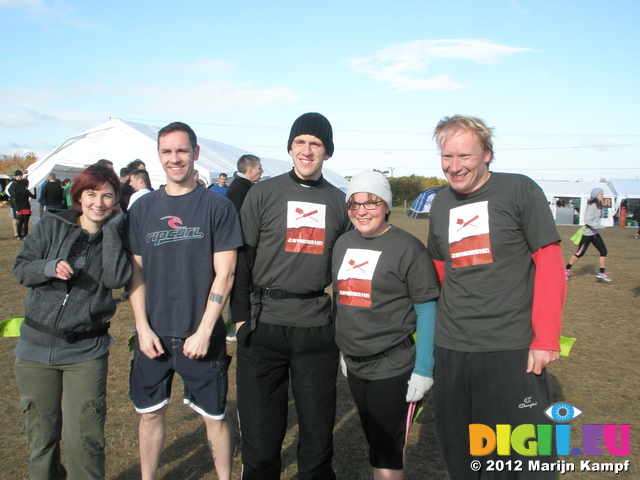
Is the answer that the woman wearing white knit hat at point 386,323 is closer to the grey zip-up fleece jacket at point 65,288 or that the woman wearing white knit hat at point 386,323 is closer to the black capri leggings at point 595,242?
the grey zip-up fleece jacket at point 65,288

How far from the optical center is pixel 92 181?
2.50 m

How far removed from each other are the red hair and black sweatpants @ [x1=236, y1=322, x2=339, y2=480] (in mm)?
1096

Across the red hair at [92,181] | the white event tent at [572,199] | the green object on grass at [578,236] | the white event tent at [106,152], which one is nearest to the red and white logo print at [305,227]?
the red hair at [92,181]

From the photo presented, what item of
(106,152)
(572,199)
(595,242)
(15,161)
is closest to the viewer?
(595,242)

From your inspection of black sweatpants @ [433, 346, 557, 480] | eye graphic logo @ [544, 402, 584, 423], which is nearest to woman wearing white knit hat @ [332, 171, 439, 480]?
black sweatpants @ [433, 346, 557, 480]

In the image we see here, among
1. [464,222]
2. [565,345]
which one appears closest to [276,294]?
[464,222]

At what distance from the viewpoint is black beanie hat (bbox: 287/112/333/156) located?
8.53ft

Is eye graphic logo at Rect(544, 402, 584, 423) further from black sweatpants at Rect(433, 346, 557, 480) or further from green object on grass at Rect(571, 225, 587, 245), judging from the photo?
green object on grass at Rect(571, 225, 587, 245)

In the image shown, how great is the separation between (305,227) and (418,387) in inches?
40.5

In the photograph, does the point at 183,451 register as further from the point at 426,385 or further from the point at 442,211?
the point at 442,211

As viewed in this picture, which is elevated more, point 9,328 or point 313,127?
point 313,127

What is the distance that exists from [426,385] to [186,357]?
1.28 metres

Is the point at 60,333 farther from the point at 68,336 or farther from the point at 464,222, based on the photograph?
the point at 464,222

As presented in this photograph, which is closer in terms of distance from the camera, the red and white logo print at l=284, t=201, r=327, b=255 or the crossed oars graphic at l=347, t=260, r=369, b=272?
the crossed oars graphic at l=347, t=260, r=369, b=272
